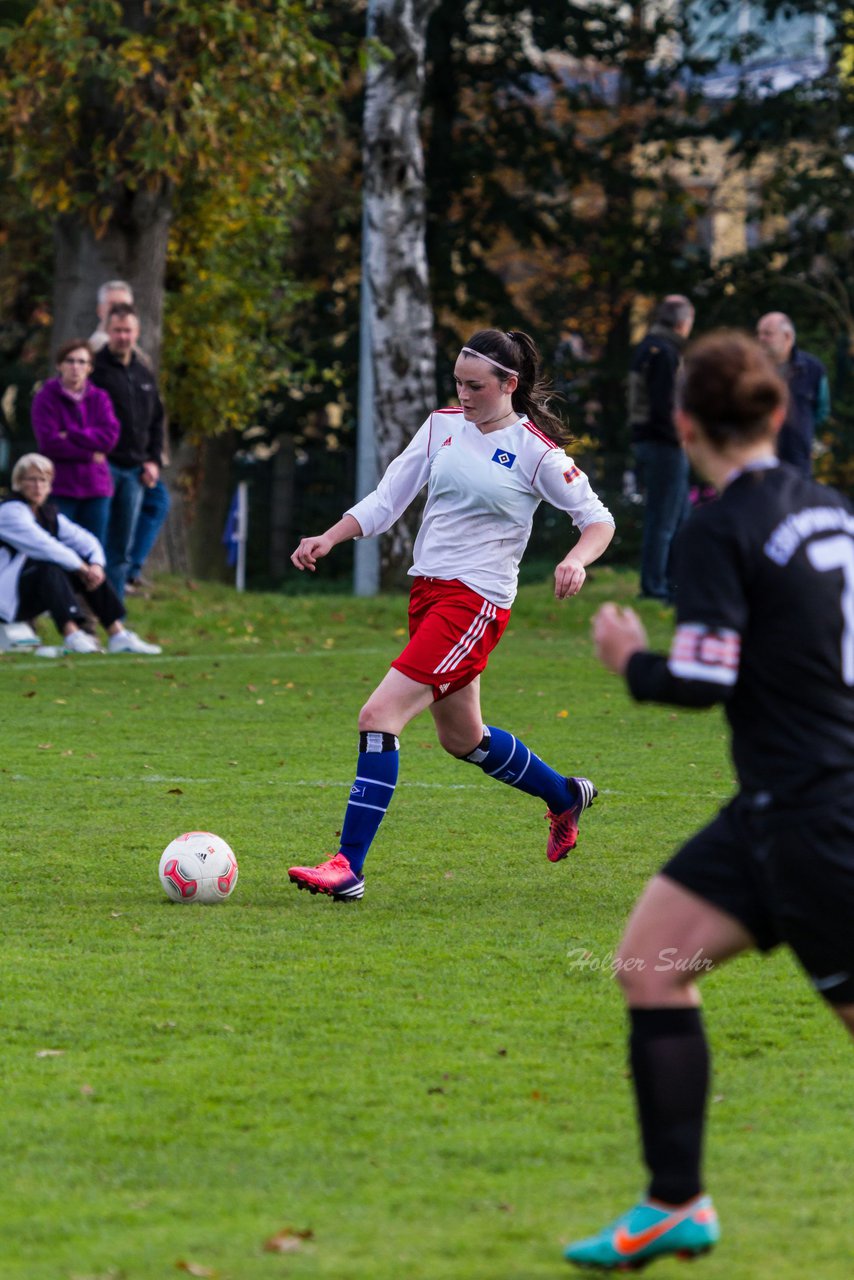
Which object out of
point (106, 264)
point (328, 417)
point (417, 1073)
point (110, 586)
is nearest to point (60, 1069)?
point (417, 1073)

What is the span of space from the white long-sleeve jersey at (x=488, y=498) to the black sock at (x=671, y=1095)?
11.5 feet

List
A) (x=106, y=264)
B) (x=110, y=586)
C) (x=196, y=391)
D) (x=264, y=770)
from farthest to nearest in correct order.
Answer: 1. (x=196, y=391)
2. (x=106, y=264)
3. (x=110, y=586)
4. (x=264, y=770)

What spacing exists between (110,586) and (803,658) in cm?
1094

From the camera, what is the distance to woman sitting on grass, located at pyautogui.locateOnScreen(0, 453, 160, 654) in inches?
520

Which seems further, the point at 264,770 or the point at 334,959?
the point at 264,770

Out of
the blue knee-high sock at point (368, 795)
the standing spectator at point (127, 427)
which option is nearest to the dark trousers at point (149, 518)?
the standing spectator at point (127, 427)

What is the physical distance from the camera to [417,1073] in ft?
15.4

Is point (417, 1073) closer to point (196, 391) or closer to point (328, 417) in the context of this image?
point (196, 391)

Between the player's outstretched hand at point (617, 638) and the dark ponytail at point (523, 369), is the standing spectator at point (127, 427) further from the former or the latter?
the player's outstretched hand at point (617, 638)

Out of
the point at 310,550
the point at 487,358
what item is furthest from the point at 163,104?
the point at 310,550

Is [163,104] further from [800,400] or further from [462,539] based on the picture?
[462,539]

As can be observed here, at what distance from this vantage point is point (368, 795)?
6734 mm

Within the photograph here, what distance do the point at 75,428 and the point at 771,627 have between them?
1113 cm

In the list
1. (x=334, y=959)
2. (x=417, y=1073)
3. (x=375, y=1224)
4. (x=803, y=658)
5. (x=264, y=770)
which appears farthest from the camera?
(x=264, y=770)
